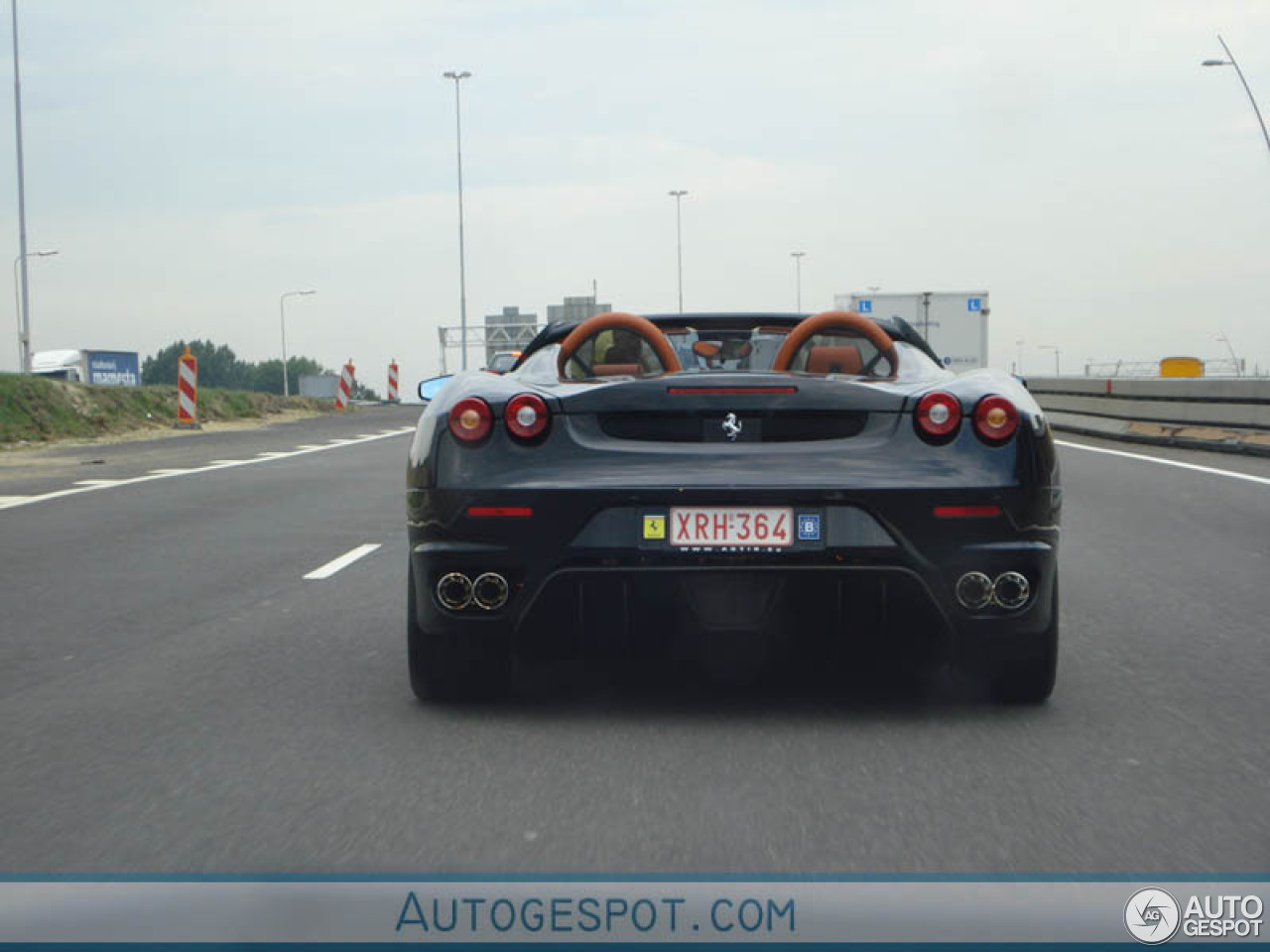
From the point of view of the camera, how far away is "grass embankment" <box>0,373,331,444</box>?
25.8 metres

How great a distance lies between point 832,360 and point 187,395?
25.7 m

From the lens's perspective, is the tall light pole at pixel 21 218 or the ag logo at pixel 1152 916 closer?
the ag logo at pixel 1152 916

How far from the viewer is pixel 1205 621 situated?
6988 mm

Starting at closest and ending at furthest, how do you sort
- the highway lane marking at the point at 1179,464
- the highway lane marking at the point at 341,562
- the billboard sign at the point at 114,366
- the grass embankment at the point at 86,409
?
the highway lane marking at the point at 341,562
the highway lane marking at the point at 1179,464
the grass embankment at the point at 86,409
the billboard sign at the point at 114,366

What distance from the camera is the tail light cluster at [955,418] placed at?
4867mm

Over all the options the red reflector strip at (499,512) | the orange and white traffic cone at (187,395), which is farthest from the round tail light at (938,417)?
the orange and white traffic cone at (187,395)

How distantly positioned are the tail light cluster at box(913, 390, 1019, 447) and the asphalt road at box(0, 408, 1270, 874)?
864 mm

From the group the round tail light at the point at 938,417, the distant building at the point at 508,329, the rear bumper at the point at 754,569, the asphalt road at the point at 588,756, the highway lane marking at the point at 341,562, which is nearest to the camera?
the asphalt road at the point at 588,756

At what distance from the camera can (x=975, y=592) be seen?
4828mm

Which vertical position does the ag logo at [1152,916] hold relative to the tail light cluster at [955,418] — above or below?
below

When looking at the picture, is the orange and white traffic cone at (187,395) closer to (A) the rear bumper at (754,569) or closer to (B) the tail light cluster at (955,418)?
(A) the rear bumper at (754,569)

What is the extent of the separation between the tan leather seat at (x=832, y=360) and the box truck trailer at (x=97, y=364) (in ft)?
246

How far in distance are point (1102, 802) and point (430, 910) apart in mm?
1756

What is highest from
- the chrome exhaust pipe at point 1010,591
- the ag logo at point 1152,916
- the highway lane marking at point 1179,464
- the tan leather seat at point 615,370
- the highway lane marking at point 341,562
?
the tan leather seat at point 615,370
